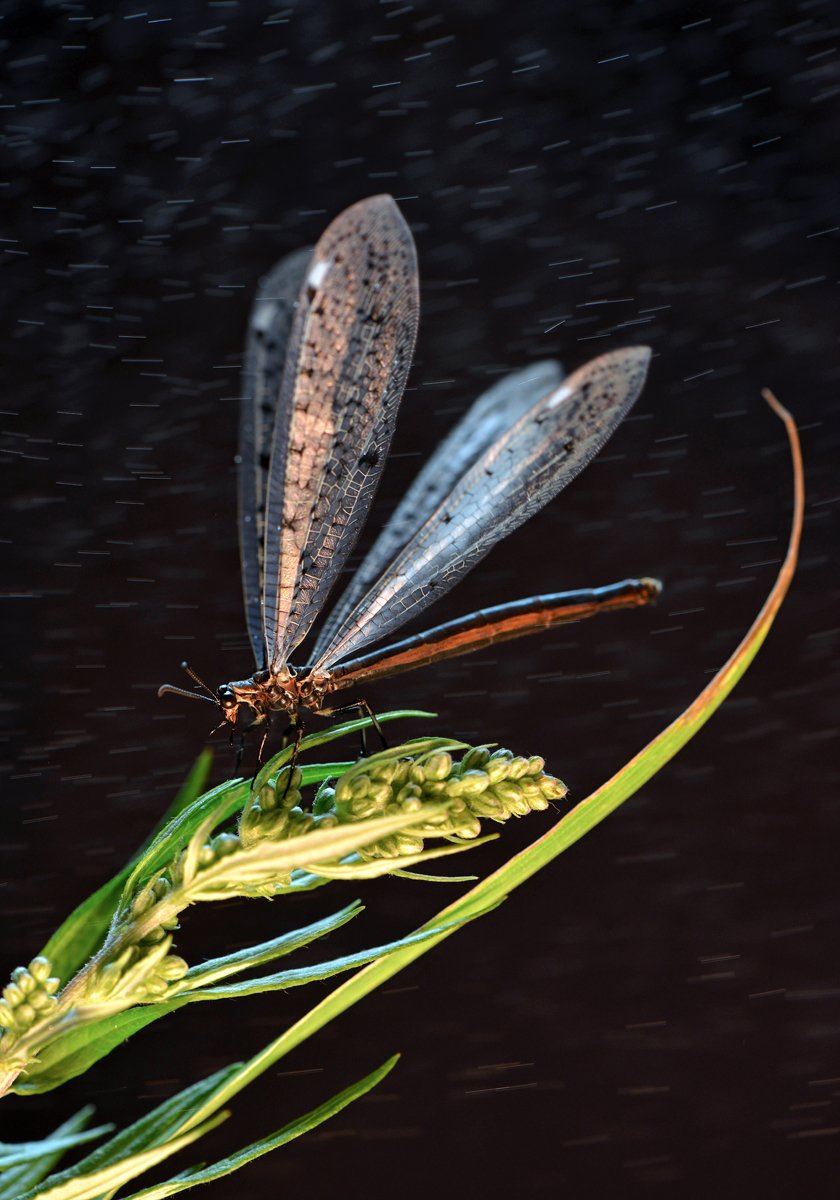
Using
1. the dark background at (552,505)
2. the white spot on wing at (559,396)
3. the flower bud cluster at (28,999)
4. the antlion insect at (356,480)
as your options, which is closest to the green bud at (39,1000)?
the flower bud cluster at (28,999)

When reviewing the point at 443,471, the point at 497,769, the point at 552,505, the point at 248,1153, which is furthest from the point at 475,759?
the point at 552,505

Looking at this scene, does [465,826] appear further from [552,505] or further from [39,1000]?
[552,505]

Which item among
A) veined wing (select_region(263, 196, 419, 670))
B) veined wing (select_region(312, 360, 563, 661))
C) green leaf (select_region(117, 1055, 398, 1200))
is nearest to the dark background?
veined wing (select_region(312, 360, 563, 661))

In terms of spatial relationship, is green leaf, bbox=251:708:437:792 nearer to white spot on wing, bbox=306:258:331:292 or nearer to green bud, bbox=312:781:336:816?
green bud, bbox=312:781:336:816

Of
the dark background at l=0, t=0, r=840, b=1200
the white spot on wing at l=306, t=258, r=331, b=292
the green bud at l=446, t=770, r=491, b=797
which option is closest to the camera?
the green bud at l=446, t=770, r=491, b=797

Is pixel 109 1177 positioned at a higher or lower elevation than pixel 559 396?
lower

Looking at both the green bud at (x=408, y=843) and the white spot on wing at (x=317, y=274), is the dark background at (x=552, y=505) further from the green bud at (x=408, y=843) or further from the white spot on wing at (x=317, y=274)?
the green bud at (x=408, y=843)
